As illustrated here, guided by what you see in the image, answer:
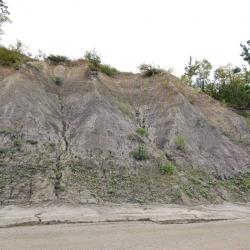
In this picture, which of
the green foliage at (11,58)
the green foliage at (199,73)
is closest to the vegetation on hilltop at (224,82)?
the green foliage at (199,73)

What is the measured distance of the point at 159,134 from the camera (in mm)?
19375

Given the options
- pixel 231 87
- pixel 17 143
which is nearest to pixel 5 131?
pixel 17 143

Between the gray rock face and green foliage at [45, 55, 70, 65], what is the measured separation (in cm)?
108

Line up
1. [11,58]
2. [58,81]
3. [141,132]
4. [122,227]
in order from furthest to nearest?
[11,58]
[58,81]
[141,132]
[122,227]

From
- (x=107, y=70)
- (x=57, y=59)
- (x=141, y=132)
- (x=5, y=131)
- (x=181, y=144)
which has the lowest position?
(x=5, y=131)

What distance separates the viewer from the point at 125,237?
9516 millimetres

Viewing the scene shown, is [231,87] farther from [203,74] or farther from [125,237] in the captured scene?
[125,237]

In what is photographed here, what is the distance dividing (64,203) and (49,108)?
272 inches

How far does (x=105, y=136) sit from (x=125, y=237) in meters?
8.08

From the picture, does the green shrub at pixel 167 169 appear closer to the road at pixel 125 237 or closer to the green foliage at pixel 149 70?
the road at pixel 125 237

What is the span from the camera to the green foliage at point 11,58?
2138 centimetres

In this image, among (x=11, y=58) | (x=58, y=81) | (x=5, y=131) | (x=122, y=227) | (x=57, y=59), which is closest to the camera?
(x=122, y=227)

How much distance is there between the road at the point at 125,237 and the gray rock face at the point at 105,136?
8.79 feet

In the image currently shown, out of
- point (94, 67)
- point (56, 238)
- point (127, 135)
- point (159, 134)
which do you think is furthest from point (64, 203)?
point (94, 67)
